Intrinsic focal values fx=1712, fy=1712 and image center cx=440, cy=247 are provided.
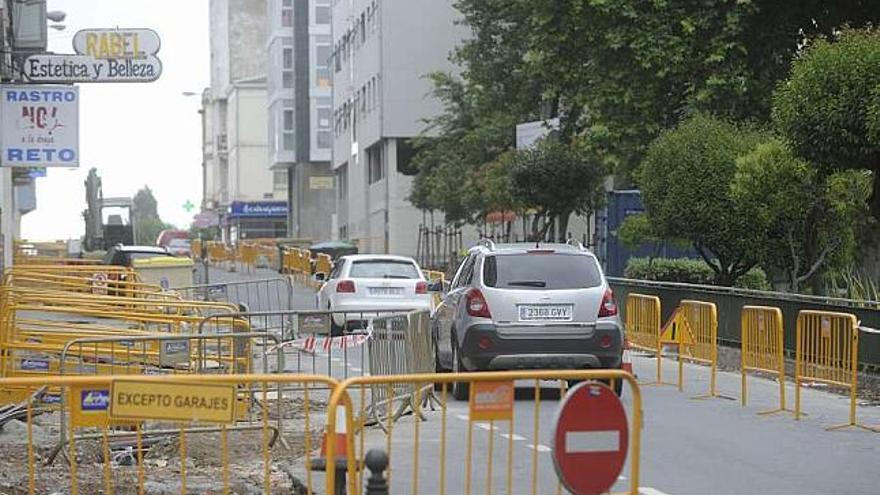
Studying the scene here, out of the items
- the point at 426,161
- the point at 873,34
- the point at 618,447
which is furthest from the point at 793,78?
the point at 426,161

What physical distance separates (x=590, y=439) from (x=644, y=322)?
50.6 feet

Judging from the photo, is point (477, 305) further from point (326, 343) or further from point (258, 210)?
point (258, 210)

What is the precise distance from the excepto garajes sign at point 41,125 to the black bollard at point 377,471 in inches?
559

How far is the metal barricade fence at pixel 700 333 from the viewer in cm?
2002

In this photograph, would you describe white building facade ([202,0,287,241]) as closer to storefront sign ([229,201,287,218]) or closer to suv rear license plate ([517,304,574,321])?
storefront sign ([229,201,287,218])

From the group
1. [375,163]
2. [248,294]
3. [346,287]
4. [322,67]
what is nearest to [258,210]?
[322,67]

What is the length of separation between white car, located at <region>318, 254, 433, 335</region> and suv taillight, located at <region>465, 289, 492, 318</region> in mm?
11461

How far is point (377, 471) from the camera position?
7926 millimetres

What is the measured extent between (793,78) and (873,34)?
1.20 m

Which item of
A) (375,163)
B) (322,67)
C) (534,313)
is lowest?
(534,313)

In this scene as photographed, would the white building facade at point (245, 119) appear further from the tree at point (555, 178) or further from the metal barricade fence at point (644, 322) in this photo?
the metal barricade fence at point (644, 322)

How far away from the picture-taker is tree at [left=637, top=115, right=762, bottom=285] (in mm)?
28844

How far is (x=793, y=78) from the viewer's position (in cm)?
2328

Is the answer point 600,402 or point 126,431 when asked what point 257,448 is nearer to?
point 126,431
